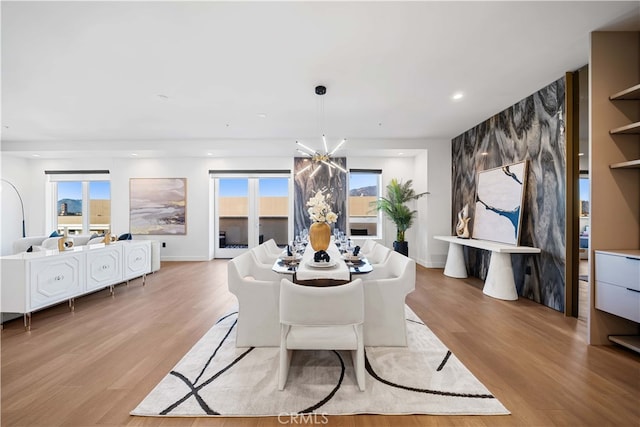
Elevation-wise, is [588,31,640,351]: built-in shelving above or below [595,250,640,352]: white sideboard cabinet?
above

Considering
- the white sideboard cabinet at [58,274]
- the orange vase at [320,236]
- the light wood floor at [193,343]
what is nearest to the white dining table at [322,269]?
the orange vase at [320,236]

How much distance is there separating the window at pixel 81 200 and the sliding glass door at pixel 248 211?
2.98m

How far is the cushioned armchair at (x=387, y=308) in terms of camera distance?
2389 mm

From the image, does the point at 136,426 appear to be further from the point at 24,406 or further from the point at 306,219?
the point at 306,219

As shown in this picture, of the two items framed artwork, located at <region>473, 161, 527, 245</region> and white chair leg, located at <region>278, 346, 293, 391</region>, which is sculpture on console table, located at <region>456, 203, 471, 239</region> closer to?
framed artwork, located at <region>473, 161, 527, 245</region>

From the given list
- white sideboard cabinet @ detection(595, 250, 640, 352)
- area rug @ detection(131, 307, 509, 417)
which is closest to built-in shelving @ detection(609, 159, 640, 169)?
white sideboard cabinet @ detection(595, 250, 640, 352)

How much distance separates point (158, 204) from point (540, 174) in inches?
308

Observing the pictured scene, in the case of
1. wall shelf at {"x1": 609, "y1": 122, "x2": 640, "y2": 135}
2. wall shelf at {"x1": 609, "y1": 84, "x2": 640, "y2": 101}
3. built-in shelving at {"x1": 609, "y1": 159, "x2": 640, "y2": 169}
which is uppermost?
wall shelf at {"x1": 609, "y1": 84, "x2": 640, "y2": 101}

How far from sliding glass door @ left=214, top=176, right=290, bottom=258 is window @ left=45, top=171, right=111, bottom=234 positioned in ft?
9.78

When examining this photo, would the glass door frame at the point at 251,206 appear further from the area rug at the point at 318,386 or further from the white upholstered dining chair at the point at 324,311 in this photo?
the white upholstered dining chair at the point at 324,311

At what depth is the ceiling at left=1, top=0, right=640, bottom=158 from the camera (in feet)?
7.11

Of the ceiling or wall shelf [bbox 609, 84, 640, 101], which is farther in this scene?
wall shelf [bbox 609, 84, 640, 101]

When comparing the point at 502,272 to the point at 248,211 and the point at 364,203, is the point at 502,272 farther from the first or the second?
the point at 248,211

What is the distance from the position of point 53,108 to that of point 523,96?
6.97 m
